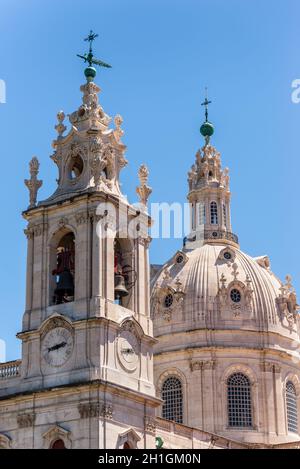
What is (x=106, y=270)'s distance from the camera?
49.0 meters

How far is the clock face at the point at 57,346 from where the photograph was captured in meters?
48.3

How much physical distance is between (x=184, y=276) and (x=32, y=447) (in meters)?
30.1

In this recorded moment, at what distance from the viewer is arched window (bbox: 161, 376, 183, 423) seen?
72812 mm

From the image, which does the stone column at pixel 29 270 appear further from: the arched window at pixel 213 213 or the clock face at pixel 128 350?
the arched window at pixel 213 213

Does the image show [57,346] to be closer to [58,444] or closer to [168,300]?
[58,444]

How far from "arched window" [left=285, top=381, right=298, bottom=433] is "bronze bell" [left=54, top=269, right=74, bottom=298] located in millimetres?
27988

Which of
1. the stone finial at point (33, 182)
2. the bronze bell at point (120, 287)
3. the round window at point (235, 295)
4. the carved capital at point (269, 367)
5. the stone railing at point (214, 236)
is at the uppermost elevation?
the stone railing at point (214, 236)

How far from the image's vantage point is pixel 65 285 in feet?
165

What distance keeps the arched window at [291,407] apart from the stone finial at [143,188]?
1027 inches

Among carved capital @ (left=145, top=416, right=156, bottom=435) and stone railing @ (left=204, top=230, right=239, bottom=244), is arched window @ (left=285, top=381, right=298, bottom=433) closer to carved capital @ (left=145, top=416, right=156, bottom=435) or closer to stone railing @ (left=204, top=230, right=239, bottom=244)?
stone railing @ (left=204, top=230, right=239, bottom=244)

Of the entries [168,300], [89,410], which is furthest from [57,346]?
[168,300]

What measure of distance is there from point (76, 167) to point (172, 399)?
24767 millimetres

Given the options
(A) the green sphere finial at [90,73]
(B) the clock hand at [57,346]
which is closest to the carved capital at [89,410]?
(B) the clock hand at [57,346]

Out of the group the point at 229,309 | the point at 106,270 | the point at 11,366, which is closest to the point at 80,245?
the point at 106,270
